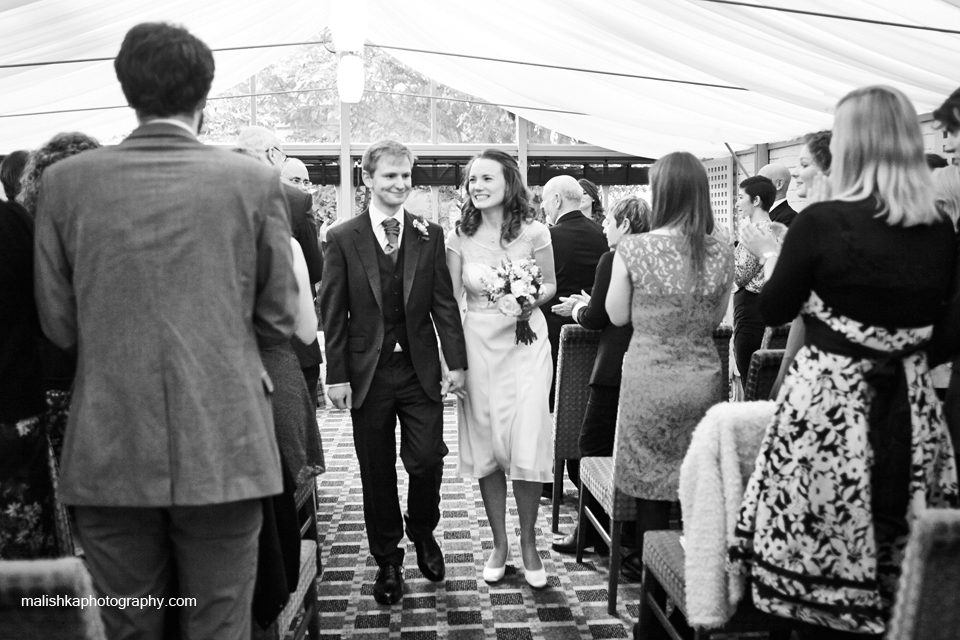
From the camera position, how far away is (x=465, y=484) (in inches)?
205

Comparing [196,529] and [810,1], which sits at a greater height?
[810,1]

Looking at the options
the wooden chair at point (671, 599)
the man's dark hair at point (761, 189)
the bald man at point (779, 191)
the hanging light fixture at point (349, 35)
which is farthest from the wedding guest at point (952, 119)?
the hanging light fixture at point (349, 35)

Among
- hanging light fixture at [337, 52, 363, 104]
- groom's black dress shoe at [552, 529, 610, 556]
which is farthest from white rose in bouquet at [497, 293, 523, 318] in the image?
hanging light fixture at [337, 52, 363, 104]

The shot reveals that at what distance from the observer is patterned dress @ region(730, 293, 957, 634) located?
1.90 metres

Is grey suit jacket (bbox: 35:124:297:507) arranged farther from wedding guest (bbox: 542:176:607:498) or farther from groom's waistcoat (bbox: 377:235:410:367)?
wedding guest (bbox: 542:176:607:498)

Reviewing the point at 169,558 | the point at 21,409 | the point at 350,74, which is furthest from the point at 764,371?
the point at 350,74

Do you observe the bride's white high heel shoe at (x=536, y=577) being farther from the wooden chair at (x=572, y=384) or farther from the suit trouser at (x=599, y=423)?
the wooden chair at (x=572, y=384)

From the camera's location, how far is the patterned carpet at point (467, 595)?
313 cm

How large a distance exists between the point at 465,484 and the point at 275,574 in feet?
10.8

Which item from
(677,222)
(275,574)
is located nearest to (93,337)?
(275,574)

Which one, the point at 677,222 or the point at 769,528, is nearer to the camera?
the point at 769,528

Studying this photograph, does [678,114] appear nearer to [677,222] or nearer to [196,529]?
[677,222]

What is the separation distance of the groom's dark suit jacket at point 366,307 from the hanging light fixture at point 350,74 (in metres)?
4.05

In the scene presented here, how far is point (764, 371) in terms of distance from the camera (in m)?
2.65
